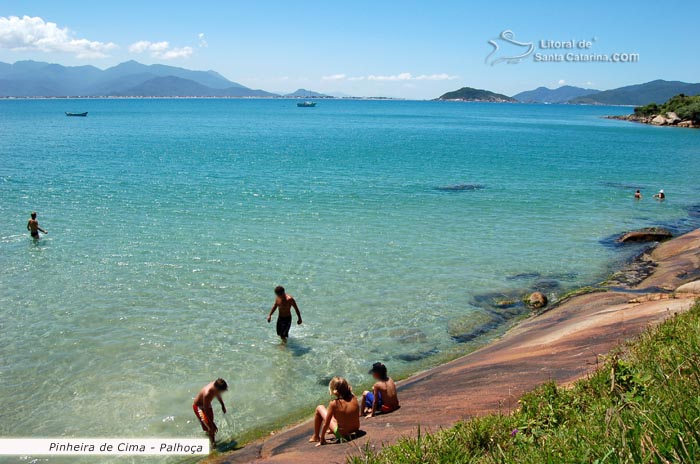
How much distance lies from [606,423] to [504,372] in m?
6.47

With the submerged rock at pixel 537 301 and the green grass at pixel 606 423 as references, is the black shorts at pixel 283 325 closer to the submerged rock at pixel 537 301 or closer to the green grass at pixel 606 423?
the green grass at pixel 606 423

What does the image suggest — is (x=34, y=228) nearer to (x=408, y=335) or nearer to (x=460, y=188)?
(x=408, y=335)

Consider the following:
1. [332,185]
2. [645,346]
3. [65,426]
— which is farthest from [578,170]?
[65,426]

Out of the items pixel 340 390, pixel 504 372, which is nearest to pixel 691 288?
pixel 504 372

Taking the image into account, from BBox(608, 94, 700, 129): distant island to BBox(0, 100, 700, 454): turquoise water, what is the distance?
69.0 metres

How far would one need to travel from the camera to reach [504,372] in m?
10.1

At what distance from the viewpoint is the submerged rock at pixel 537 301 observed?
1675cm

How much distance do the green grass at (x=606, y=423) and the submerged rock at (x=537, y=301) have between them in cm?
880

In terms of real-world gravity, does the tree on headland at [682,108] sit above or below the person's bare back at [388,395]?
above

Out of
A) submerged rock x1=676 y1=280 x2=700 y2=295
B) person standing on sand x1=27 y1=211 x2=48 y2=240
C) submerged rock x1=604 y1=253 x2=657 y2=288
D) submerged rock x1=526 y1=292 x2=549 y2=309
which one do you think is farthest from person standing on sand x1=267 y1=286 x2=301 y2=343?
person standing on sand x1=27 y1=211 x2=48 y2=240

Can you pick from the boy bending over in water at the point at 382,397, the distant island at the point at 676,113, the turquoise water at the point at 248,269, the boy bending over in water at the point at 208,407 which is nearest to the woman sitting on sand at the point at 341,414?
the boy bending over in water at the point at 382,397

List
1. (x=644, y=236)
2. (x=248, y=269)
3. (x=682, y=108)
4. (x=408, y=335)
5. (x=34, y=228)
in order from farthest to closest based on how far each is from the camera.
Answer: (x=682, y=108) → (x=644, y=236) → (x=34, y=228) → (x=248, y=269) → (x=408, y=335)

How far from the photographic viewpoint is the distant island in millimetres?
99188

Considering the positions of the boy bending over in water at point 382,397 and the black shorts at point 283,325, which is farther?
the black shorts at point 283,325
